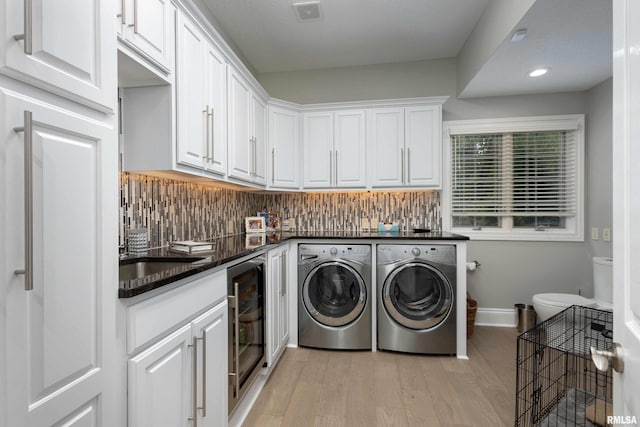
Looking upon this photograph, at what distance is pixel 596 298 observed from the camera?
2.75 m

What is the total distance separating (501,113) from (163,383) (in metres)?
3.66

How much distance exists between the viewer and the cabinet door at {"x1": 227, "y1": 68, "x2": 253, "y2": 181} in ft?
7.65

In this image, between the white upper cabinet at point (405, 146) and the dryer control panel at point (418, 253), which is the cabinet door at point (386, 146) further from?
the dryer control panel at point (418, 253)

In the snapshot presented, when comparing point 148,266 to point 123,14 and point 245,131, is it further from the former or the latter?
point 245,131

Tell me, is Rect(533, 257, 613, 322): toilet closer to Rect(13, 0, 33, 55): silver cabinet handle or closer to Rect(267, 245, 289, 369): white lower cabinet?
Rect(267, 245, 289, 369): white lower cabinet

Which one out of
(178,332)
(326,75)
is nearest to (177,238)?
(178,332)

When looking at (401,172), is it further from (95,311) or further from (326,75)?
(95,311)

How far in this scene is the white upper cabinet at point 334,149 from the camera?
325 centimetres

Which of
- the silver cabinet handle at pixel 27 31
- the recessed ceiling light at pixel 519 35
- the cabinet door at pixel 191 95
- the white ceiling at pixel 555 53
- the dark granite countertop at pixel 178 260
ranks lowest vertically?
the dark granite countertop at pixel 178 260

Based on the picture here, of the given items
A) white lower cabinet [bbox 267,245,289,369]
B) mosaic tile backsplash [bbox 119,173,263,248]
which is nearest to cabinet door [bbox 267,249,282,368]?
white lower cabinet [bbox 267,245,289,369]

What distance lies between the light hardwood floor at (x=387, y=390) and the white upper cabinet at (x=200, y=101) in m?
1.53

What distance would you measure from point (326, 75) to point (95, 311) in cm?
339

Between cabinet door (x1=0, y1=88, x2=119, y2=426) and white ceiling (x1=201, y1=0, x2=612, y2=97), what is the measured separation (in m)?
2.26

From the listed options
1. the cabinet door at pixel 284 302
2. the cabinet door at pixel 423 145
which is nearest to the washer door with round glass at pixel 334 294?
the cabinet door at pixel 284 302
